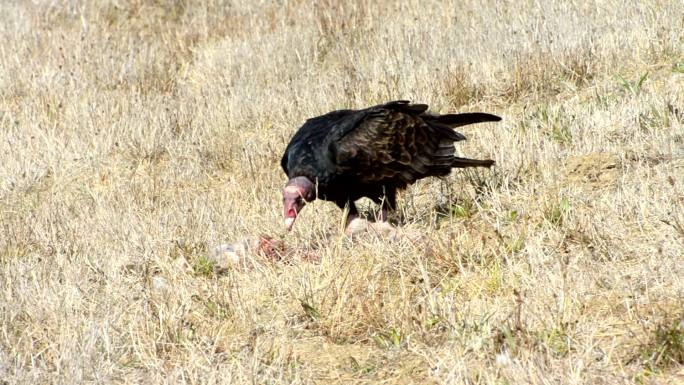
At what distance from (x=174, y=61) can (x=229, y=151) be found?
8.58ft

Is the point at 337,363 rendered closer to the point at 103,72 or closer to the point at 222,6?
the point at 103,72

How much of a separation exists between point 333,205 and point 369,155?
0.87 metres

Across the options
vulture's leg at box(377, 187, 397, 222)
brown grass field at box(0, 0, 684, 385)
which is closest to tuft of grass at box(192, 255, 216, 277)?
brown grass field at box(0, 0, 684, 385)

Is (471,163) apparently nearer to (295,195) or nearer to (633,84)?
(295,195)

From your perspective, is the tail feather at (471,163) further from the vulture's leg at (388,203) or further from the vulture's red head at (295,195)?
the vulture's red head at (295,195)

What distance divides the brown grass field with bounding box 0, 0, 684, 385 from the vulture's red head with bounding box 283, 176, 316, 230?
0.15 metres

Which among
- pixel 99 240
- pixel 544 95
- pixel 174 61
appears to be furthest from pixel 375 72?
pixel 99 240

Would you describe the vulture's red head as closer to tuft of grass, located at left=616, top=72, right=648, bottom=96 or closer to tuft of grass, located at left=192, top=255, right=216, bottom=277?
tuft of grass, located at left=192, top=255, right=216, bottom=277

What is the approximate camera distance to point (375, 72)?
769cm

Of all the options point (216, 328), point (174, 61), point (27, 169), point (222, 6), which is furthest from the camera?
point (222, 6)

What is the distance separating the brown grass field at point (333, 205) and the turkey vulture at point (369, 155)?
0.77 ft

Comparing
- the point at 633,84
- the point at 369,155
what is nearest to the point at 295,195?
the point at 369,155

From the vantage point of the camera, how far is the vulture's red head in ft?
16.7

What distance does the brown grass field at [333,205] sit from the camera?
3.62 metres
